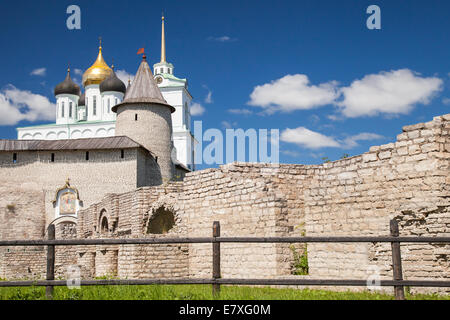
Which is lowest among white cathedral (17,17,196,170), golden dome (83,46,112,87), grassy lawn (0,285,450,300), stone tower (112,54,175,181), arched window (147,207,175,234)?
grassy lawn (0,285,450,300)

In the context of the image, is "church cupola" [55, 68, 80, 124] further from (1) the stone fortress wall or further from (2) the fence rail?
(2) the fence rail

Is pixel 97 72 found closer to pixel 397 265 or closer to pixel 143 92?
pixel 143 92

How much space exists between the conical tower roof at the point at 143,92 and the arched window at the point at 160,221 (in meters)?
20.2

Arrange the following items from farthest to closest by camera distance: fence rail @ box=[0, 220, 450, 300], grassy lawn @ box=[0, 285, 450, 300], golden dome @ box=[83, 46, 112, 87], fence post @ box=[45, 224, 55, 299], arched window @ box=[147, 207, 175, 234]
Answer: golden dome @ box=[83, 46, 112, 87]
arched window @ box=[147, 207, 175, 234]
fence post @ box=[45, 224, 55, 299]
grassy lawn @ box=[0, 285, 450, 300]
fence rail @ box=[0, 220, 450, 300]

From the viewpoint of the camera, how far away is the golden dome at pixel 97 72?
192 feet

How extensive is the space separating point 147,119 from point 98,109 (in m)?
22.9

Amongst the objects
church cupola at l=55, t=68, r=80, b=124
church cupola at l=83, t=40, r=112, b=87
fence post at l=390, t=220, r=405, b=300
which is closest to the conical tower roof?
church cupola at l=83, t=40, r=112, b=87

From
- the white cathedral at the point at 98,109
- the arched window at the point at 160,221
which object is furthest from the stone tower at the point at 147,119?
the arched window at the point at 160,221

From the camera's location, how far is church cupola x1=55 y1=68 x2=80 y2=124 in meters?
60.8

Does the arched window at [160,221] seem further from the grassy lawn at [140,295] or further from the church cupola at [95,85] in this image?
the church cupola at [95,85]

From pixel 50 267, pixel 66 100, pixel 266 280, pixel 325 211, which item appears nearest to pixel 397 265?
pixel 266 280

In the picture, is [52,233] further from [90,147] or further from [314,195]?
[90,147]

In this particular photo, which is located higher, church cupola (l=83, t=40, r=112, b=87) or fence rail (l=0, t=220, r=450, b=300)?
church cupola (l=83, t=40, r=112, b=87)
